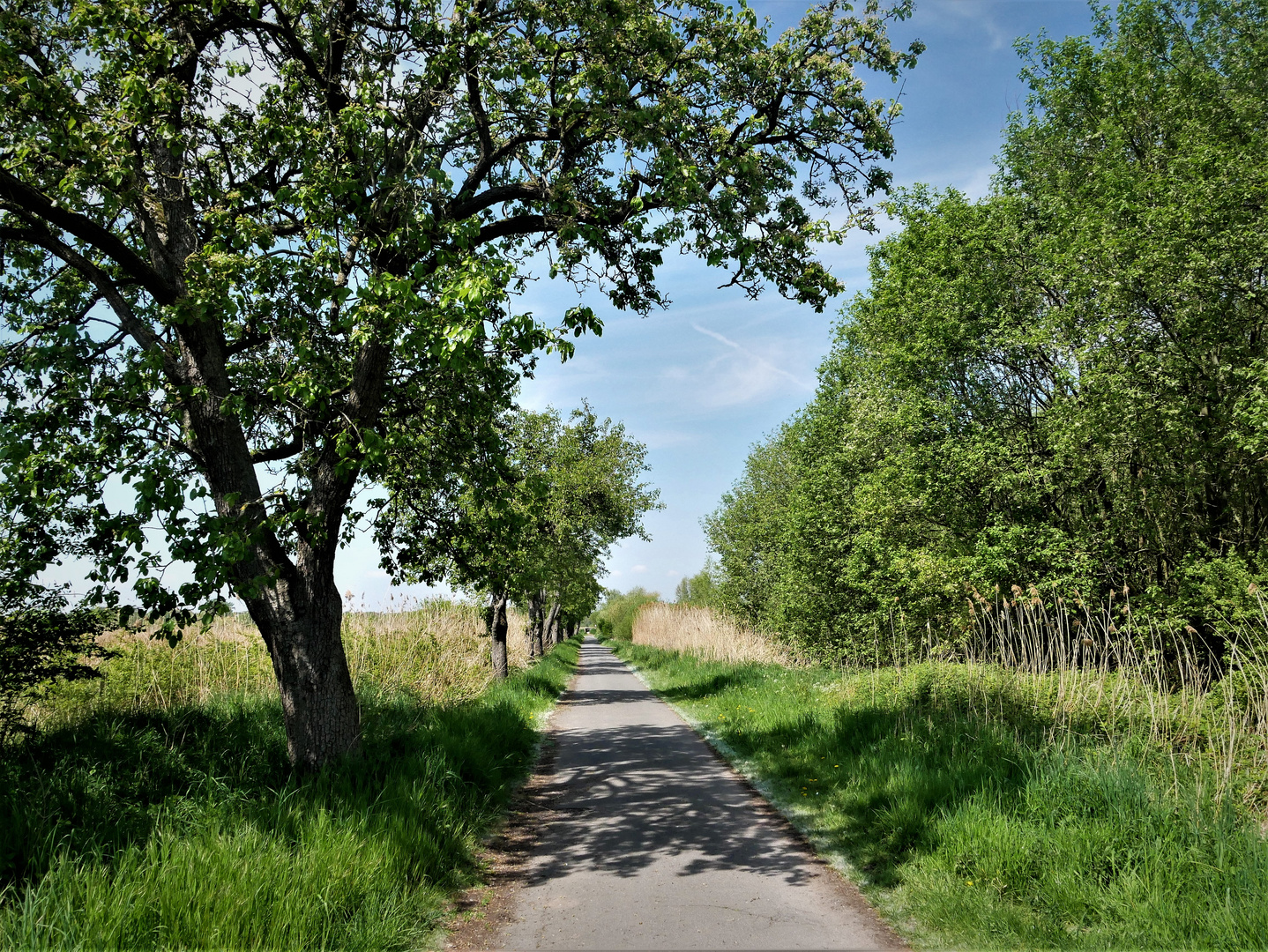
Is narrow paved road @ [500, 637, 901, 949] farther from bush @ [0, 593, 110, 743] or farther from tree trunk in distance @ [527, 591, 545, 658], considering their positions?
tree trunk in distance @ [527, 591, 545, 658]

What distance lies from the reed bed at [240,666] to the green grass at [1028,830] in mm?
6735

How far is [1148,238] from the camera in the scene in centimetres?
1545

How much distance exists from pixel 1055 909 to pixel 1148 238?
1543 centimetres

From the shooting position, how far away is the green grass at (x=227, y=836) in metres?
3.99

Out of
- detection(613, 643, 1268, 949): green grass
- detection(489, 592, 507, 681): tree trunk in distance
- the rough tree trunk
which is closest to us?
detection(613, 643, 1268, 949): green grass

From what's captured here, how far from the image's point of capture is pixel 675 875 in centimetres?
587

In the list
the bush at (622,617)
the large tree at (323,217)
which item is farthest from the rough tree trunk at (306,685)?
the bush at (622,617)

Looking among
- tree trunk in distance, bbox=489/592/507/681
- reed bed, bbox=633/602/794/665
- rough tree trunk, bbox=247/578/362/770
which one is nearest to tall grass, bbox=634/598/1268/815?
rough tree trunk, bbox=247/578/362/770

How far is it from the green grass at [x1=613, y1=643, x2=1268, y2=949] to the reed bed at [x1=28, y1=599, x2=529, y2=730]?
6735mm

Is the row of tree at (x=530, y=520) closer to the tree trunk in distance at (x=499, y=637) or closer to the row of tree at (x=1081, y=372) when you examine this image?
the tree trunk in distance at (x=499, y=637)

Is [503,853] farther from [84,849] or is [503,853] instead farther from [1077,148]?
[1077,148]

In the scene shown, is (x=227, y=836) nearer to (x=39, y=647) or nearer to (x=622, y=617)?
(x=39, y=647)

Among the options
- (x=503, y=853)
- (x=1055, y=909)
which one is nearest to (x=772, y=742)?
(x=503, y=853)

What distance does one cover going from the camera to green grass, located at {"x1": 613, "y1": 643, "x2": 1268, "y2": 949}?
4414 mm
